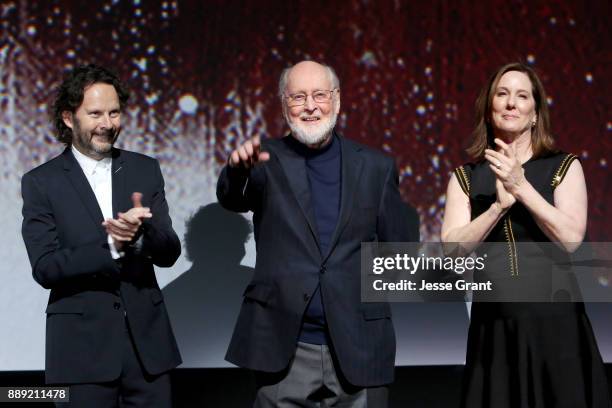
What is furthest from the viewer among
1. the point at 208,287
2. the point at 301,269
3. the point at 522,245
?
the point at 208,287

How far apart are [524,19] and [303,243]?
1.87 metres

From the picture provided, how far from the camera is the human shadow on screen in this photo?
356 centimetres

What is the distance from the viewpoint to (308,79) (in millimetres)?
2578

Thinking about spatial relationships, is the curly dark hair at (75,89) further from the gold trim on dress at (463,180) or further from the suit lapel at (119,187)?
the gold trim on dress at (463,180)

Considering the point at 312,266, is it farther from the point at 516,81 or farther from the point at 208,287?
the point at 208,287

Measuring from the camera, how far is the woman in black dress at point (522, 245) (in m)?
2.45

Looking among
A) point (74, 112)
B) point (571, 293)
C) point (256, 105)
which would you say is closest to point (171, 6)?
point (256, 105)

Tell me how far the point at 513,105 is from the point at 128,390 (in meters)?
1.51

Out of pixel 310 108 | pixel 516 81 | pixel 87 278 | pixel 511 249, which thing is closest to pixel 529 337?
pixel 511 249

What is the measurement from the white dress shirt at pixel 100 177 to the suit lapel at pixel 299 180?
0.56m

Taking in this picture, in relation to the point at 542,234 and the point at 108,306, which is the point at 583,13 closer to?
the point at 542,234

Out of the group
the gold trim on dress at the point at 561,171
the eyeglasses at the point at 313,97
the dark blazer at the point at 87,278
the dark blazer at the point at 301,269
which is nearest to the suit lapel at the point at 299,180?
the dark blazer at the point at 301,269

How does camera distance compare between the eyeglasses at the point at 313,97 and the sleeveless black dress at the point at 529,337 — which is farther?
the eyeglasses at the point at 313,97

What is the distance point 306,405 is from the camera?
2.38 metres
